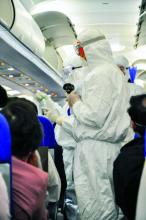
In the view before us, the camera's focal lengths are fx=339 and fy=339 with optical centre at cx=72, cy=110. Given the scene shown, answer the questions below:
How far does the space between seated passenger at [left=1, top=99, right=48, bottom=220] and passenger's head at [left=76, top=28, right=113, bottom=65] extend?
1.67m

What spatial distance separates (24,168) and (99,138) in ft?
4.38

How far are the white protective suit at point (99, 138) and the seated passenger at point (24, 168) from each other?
1157 mm

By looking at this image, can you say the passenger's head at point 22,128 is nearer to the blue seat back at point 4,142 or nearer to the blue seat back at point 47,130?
the blue seat back at point 4,142

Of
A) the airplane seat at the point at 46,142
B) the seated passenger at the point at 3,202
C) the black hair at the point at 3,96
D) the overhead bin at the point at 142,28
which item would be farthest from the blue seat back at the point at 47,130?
the overhead bin at the point at 142,28

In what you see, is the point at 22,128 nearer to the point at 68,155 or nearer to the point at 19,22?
the point at 68,155

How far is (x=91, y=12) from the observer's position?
5.02m

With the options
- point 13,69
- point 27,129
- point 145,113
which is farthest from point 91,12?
point 27,129

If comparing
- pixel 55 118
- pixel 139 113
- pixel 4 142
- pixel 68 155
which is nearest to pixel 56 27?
pixel 55 118

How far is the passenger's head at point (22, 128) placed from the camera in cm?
153

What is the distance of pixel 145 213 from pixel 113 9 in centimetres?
381

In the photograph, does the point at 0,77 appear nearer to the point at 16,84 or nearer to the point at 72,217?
the point at 16,84

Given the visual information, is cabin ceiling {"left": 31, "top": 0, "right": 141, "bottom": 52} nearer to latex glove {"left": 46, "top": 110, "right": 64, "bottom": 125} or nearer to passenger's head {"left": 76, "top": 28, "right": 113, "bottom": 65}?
passenger's head {"left": 76, "top": 28, "right": 113, "bottom": 65}

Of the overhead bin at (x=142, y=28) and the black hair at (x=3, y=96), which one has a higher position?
the overhead bin at (x=142, y=28)

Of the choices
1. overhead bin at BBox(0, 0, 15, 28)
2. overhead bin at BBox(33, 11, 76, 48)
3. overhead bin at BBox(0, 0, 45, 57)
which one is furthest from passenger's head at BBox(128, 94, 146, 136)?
overhead bin at BBox(33, 11, 76, 48)
